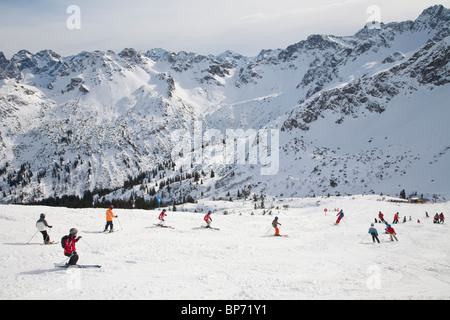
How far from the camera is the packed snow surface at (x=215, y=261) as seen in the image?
10047mm

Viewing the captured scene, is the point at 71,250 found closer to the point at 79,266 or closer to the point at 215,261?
the point at 79,266

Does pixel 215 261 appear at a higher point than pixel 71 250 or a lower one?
lower

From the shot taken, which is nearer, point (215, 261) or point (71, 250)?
point (71, 250)

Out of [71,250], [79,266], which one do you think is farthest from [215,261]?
[71,250]

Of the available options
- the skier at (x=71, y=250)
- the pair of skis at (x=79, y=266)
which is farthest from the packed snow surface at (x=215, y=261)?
the skier at (x=71, y=250)

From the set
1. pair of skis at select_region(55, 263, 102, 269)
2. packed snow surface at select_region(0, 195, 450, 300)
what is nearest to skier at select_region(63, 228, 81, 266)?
pair of skis at select_region(55, 263, 102, 269)

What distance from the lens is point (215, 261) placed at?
46.4 ft

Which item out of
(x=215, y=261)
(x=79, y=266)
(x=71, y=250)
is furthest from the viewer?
(x=215, y=261)

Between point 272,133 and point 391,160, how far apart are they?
159 ft

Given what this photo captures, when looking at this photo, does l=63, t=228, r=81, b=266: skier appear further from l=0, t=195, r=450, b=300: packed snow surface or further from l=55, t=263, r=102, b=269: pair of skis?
l=0, t=195, r=450, b=300: packed snow surface

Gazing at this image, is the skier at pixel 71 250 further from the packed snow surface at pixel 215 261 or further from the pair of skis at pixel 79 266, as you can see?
the packed snow surface at pixel 215 261

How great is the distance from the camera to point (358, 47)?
157m

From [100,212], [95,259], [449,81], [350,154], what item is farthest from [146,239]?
[449,81]
